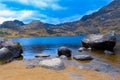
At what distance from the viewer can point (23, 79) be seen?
62.1 feet

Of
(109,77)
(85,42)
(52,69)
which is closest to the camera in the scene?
(109,77)

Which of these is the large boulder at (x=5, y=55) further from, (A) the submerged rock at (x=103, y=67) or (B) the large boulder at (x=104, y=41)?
→ (B) the large boulder at (x=104, y=41)

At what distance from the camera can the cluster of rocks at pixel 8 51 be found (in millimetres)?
31500

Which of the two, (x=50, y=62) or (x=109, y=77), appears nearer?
(x=109, y=77)

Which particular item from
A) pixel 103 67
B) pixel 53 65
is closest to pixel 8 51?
pixel 53 65

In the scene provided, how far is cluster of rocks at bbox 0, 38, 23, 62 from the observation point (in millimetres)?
31500

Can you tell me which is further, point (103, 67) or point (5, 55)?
point (5, 55)

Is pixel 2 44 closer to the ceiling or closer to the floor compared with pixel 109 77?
closer to the ceiling

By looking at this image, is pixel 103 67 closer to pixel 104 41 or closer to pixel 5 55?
pixel 5 55

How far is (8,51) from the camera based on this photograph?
33219 mm

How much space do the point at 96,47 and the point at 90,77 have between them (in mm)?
30351

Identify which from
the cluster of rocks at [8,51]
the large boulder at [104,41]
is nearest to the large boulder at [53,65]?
the cluster of rocks at [8,51]

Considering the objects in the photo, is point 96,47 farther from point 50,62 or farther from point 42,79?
point 42,79

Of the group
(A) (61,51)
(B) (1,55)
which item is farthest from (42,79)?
(A) (61,51)
